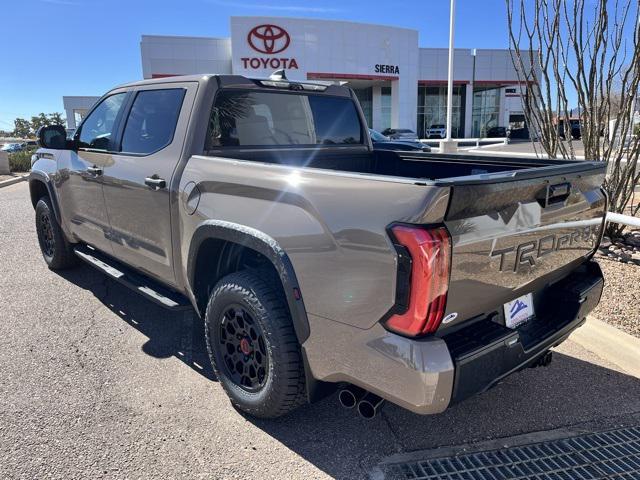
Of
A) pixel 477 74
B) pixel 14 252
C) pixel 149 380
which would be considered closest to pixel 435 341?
pixel 149 380

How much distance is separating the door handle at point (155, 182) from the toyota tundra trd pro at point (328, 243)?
12mm

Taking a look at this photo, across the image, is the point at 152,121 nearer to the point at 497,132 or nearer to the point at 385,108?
the point at 385,108

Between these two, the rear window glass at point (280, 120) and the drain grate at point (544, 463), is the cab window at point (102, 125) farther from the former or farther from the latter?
→ the drain grate at point (544, 463)

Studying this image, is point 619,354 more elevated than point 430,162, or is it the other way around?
point 430,162

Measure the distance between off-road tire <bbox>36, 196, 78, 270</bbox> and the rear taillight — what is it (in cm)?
444

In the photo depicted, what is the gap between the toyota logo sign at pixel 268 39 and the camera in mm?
30656

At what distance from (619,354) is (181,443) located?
3084mm

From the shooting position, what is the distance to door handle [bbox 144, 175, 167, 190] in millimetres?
3199

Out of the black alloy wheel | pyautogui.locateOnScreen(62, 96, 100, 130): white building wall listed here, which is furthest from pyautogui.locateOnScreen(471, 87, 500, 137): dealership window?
the black alloy wheel

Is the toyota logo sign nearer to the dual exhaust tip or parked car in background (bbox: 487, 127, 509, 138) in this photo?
parked car in background (bbox: 487, 127, 509, 138)

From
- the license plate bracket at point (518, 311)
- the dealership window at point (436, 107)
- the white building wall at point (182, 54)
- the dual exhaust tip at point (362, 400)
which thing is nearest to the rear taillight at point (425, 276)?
the dual exhaust tip at point (362, 400)

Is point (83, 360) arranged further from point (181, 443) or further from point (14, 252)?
point (14, 252)

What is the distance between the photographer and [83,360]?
3617 mm

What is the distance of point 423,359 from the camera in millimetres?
1927
